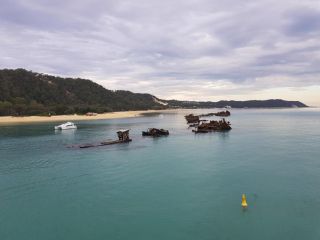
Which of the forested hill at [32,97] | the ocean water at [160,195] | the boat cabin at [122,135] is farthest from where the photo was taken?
the forested hill at [32,97]

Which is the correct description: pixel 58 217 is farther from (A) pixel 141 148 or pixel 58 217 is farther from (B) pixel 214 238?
(A) pixel 141 148

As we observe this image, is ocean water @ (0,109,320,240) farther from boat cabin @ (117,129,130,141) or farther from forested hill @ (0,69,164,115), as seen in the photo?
forested hill @ (0,69,164,115)

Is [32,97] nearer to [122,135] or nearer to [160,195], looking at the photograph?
[122,135]

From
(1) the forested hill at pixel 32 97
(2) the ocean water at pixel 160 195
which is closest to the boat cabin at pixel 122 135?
(2) the ocean water at pixel 160 195

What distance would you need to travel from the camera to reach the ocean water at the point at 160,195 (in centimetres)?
1830

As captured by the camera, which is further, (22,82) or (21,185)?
(22,82)

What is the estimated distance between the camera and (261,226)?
18.3 metres

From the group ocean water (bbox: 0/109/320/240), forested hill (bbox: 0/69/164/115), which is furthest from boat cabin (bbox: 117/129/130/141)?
forested hill (bbox: 0/69/164/115)

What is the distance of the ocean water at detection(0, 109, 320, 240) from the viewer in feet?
60.0

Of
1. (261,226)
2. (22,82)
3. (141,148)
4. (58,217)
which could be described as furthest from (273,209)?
(22,82)

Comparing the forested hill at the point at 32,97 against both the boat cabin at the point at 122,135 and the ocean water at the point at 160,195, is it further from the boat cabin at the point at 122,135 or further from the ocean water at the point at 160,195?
the ocean water at the point at 160,195

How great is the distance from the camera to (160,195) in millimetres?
24656

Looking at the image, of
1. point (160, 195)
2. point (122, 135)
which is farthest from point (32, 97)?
point (160, 195)

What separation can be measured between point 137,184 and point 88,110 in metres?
139
